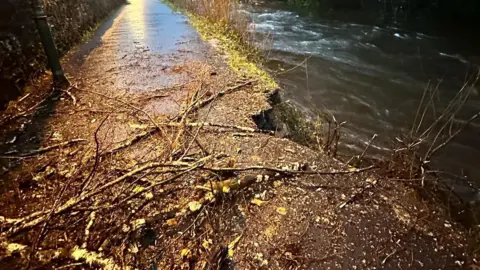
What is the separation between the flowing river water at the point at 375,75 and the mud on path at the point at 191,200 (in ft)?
7.28

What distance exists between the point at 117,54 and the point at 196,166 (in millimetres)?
4691

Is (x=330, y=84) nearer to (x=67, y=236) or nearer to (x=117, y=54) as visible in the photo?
(x=117, y=54)

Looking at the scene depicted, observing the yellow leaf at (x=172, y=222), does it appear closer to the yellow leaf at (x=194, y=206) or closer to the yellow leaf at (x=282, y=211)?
the yellow leaf at (x=194, y=206)

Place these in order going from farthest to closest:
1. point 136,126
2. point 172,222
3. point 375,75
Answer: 1. point 375,75
2. point 136,126
3. point 172,222

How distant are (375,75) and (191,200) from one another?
679cm

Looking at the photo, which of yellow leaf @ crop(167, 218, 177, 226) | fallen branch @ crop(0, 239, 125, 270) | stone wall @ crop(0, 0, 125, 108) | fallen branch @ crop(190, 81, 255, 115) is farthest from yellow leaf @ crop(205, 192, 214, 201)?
stone wall @ crop(0, 0, 125, 108)

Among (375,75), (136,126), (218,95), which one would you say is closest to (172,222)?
(136,126)

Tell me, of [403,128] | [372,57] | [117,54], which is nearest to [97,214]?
[117,54]

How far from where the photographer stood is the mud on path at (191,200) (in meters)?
2.28

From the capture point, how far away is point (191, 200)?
2664 millimetres

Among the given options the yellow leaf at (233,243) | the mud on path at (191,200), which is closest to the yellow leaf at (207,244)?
the mud on path at (191,200)

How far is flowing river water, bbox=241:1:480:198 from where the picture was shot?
551 centimetres

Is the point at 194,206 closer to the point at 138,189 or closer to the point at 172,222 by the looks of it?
the point at 172,222

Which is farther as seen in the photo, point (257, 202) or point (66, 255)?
point (257, 202)
